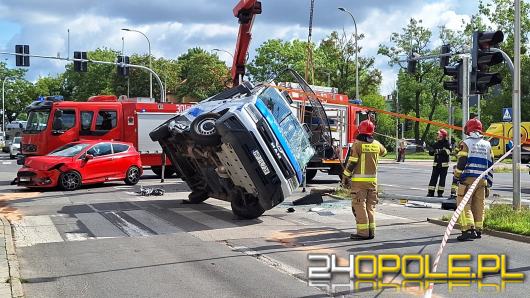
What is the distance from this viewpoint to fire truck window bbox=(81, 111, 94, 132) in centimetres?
2070

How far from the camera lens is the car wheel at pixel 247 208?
1104 centimetres

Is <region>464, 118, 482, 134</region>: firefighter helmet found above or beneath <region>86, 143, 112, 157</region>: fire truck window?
above

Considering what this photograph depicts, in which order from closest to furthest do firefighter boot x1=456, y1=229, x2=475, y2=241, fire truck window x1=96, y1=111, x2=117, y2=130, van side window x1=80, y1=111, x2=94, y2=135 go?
firefighter boot x1=456, y1=229, x2=475, y2=241, van side window x1=80, y1=111, x2=94, y2=135, fire truck window x1=96, y1=111, x2=117, y2=130

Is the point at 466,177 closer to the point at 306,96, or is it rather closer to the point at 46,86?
the point at 306,96

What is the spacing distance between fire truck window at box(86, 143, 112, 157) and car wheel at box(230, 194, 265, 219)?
7983mm

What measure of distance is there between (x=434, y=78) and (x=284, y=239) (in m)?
52.4

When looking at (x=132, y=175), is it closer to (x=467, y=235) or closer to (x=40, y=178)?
(x=40, y=178)

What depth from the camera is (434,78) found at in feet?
191

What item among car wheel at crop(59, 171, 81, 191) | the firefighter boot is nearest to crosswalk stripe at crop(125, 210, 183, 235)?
the firefighter boot

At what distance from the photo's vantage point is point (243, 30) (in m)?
16.3

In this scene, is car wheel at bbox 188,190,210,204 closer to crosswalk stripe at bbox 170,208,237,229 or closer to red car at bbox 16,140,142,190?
crosswalk stripe at bbox 170,208,237,229

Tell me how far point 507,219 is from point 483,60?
2.96m

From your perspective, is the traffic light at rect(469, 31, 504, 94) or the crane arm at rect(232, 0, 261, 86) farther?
the crane arm at rect(232, 0, 261, 86)

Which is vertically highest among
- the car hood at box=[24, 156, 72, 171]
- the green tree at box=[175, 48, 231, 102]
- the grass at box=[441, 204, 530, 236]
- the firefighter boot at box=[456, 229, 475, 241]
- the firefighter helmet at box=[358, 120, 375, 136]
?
the green tree at box=[175, 48, 231, 102]
